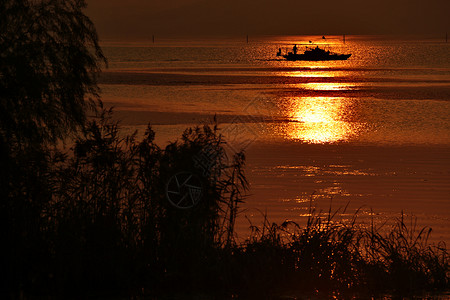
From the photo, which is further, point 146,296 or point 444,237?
point 444,237

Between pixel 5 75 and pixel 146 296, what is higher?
pixel 5 75

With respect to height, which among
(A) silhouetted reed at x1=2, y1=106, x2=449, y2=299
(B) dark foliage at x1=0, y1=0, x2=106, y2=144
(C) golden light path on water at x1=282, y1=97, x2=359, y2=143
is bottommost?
(A) silhouetted reed at x1=2, y1=106, x2=449, y2=299

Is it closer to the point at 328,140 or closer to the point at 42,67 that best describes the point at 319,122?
the point at 328,140

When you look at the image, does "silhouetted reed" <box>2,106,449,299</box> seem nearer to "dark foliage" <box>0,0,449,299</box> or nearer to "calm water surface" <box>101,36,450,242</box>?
"dark foliage" <box>0,0,449,299</box>

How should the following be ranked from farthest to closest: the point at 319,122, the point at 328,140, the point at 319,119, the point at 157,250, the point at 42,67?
1. the point at 319,119
2. the point at 319,122
3. the point at 328,140
4. the point at 42,67
5. the point at 157,250

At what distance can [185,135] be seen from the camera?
32.6 feet

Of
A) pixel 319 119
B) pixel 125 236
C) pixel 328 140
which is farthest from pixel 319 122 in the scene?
pixel 125 236

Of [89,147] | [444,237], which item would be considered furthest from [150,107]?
[89,147]

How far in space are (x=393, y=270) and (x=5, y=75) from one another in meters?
5.14

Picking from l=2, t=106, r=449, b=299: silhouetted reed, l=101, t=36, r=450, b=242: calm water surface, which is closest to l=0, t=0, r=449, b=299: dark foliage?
l=2, t=106, r=449, b=299: silhouetted reed

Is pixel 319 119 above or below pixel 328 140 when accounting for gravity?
above

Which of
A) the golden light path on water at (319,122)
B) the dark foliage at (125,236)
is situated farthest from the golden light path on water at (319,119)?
the dark foliage at (125,236)

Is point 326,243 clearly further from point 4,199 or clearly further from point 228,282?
point 4,199

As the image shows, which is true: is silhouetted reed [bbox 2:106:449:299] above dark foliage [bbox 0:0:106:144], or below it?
below
